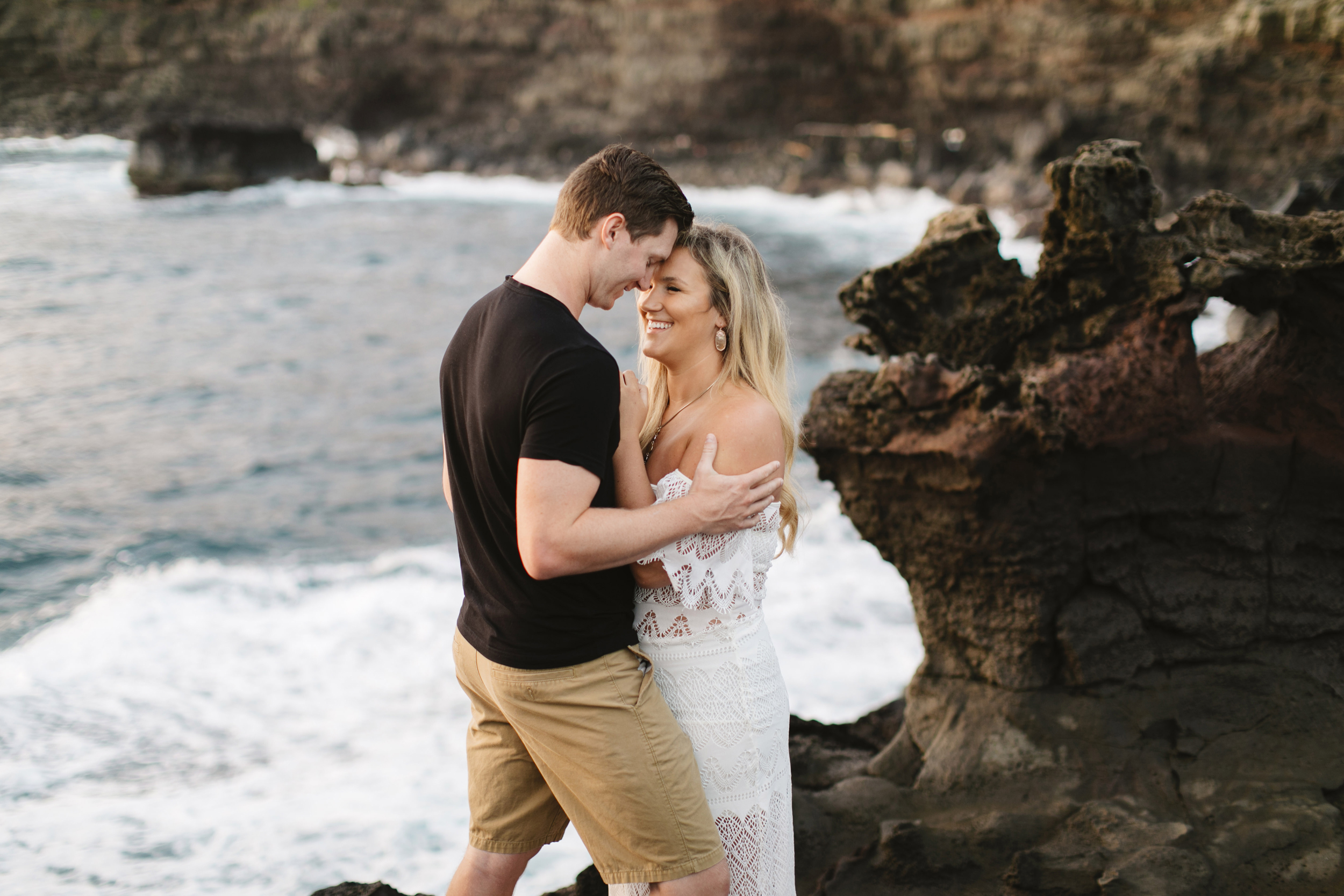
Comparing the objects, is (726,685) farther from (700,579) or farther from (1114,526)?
(1114,526)

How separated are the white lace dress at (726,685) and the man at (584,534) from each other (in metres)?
0.08

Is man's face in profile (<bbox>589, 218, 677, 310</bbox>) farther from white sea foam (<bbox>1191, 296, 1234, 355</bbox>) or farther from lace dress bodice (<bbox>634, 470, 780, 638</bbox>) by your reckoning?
white sea foam (<bbox>1191, 296, 1234, 355</bbox>)

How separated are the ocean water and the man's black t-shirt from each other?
2406 mm

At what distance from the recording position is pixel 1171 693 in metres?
3.65

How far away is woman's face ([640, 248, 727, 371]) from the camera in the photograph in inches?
104

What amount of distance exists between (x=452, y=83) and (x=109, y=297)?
84.0 ft

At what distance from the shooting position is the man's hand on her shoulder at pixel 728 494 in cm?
238

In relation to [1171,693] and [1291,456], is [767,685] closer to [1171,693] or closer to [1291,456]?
[1171,693]

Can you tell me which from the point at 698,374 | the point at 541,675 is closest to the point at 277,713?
the point at 541,675

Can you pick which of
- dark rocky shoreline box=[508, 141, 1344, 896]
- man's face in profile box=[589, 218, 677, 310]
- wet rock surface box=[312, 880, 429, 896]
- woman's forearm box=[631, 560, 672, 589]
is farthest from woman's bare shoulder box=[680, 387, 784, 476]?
wet rock surface box=[312, 880, 429, 896]

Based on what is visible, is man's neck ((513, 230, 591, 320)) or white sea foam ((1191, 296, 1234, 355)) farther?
white sea foam ((1191, 296, 1234, 355))

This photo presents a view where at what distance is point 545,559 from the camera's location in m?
2.19

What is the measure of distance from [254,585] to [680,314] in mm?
6440

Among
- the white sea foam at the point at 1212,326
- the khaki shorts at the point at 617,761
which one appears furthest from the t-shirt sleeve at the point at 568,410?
the white sea foam at the point at 1212,326
